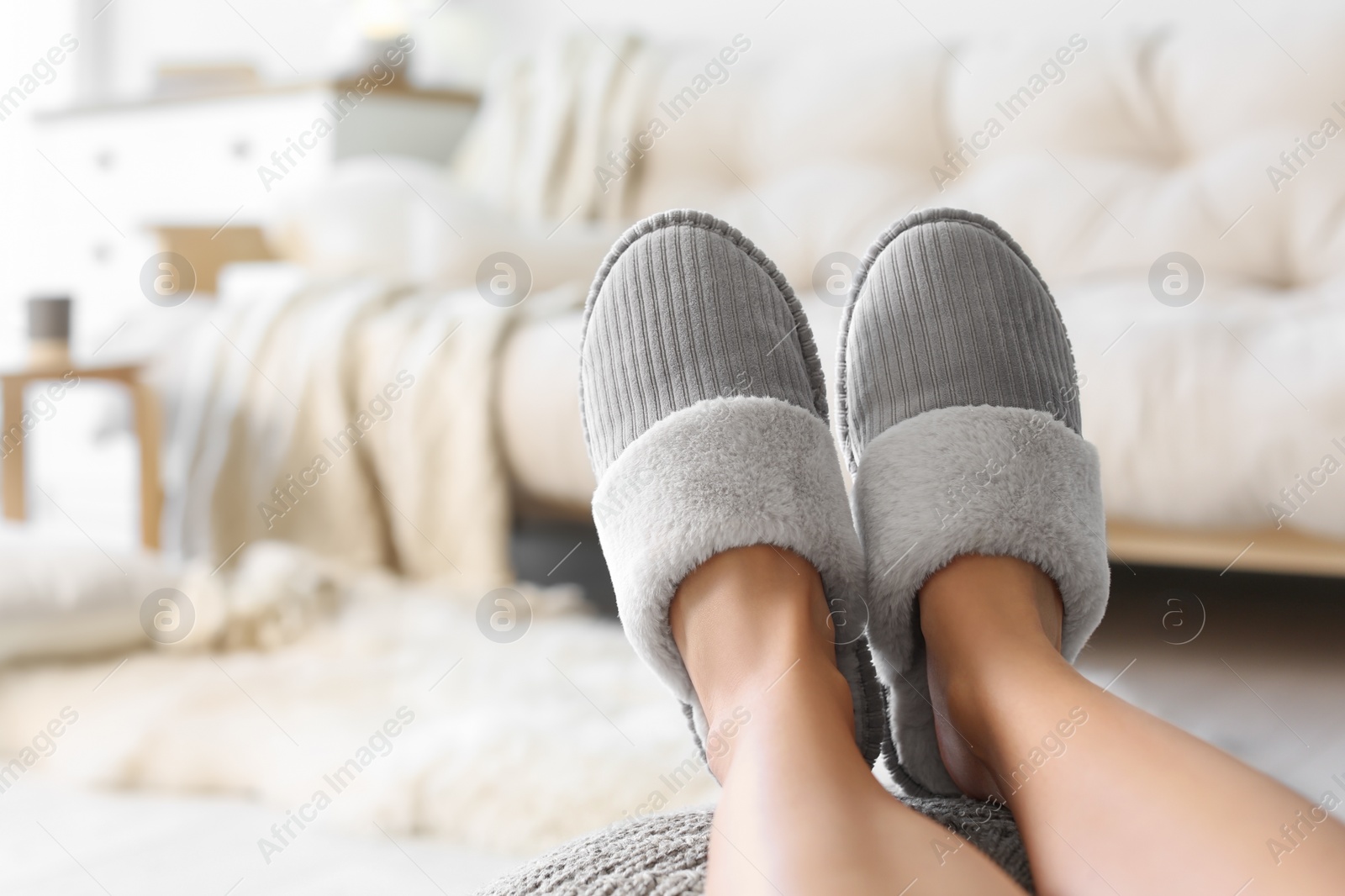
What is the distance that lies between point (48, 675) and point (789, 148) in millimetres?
1295

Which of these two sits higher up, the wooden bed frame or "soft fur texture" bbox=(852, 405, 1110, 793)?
"soft fur texture" bbox=(852, 405, 1110, 793)

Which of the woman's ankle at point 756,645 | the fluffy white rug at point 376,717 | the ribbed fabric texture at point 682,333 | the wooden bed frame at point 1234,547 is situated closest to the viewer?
the woman's ankle at point 756,645

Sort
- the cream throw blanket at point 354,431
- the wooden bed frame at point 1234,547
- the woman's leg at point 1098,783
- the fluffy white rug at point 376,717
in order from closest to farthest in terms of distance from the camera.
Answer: the woman's leg at point 1098,783, the fluffy white rug at point 376,717, the wooden bed frame at point 1234,547, the cream throw blanket at point 354,431

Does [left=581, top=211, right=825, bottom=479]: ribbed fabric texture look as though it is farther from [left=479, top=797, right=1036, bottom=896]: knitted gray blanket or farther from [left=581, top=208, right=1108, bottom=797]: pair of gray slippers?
[left=479, top=797, right=1036, bottom=896]: knitted gray blanket

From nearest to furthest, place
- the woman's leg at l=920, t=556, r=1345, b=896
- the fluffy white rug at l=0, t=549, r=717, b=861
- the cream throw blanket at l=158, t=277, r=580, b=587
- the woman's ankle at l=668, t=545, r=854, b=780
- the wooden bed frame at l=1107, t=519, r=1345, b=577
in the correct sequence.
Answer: the woman's leg at l=920, t=556, r=1345, b=896
the woman's ankle at l=668, t=545, r=854, b=780
the fluffy white rug at l=0, t=549, r=717, b=861
the wooden bed frame at l=1107, t=519, r=1345, b=577
the cream throw blanket at l=158, t=277, r=580, b=587

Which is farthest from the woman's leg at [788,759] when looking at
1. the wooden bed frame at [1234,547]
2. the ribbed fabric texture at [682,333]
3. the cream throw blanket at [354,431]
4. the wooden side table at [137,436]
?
the wooden side table at [137,436]

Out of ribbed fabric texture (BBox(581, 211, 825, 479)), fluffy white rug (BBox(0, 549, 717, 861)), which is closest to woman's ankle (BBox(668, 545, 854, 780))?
ribbed fabric texture (BBox(581, 211, 825, 479))

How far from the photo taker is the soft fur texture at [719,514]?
1.80 feet

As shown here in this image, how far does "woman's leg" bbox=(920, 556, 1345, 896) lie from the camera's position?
13.9 inches

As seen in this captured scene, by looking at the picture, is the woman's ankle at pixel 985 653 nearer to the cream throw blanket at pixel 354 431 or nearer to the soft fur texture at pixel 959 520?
the soft fur texture at pixel 959 520

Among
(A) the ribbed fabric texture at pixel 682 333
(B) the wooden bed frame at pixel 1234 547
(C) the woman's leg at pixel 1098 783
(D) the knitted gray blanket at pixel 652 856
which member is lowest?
(B) the wooden bed frame at pixel 1234 547

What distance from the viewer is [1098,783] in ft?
1.32

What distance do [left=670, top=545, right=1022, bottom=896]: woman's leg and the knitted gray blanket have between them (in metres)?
0.03

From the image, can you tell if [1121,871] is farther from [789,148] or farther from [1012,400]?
[789,148]
